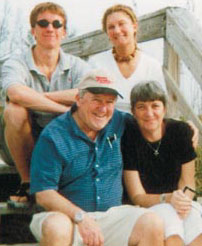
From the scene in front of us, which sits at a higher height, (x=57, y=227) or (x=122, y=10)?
(x=122, y=10)

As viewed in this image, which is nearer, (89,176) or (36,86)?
(89,176)

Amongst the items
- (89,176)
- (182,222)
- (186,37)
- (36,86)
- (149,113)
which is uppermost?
(186,37)

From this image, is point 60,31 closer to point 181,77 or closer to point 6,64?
point 6,64

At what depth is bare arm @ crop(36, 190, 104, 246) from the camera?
1649 millimetres

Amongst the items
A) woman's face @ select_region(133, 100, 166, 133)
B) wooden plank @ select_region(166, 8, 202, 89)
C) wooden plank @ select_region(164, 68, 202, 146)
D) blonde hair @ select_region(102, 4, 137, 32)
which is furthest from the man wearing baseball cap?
wooden plank @ select_region(164, 68, 202, 146)

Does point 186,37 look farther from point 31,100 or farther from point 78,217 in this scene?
point 78,217

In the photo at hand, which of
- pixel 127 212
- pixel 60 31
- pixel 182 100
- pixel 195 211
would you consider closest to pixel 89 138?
pixel 127 212

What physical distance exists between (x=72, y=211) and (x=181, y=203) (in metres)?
0.34

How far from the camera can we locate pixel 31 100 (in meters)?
2.08

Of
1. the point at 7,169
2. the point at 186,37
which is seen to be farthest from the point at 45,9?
the point at 7,169

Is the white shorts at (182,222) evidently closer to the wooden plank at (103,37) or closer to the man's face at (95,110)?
the man's face at (95,110)

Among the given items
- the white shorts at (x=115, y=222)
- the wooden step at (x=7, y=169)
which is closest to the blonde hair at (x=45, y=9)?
the wooden step at (x=7, y=169)

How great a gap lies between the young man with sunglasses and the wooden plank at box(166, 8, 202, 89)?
1.16 ft

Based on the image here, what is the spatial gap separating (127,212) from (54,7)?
32.5 inches
